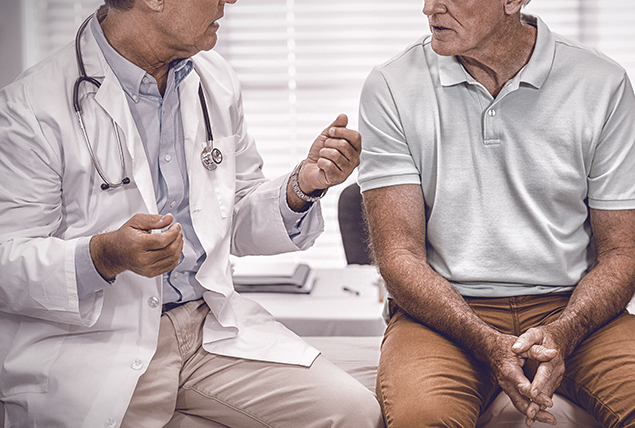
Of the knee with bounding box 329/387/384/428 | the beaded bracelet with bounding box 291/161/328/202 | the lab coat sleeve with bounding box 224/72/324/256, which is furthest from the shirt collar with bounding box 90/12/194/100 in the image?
the knee with bounding box 329/387/384/428

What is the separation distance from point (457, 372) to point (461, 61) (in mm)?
827

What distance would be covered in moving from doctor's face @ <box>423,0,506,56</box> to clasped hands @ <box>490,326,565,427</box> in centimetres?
74

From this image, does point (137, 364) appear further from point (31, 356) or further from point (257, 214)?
point (257, 214)

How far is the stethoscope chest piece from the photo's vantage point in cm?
158

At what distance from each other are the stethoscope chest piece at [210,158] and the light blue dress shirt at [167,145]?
54 millimetres

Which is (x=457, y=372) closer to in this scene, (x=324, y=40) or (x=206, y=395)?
(x=206, y=395)

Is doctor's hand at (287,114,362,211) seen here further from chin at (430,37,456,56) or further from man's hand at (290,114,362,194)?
chin at (430,37,456,56)

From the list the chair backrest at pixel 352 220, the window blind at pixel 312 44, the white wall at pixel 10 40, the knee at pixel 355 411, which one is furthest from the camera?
the window blind at pixel 312 44

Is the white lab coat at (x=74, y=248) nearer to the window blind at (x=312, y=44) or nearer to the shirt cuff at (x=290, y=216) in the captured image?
the shirt cuff at (x=290, y=216)

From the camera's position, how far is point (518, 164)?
5.36 feet

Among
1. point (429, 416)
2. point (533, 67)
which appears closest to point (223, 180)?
point (429, 416)

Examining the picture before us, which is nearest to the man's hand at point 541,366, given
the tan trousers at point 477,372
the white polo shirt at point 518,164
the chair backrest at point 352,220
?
the tan trousers at point 477,372

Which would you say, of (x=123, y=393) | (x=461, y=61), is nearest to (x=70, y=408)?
(x=123, y=393)

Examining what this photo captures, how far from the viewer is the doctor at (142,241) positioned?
1.31 meters
